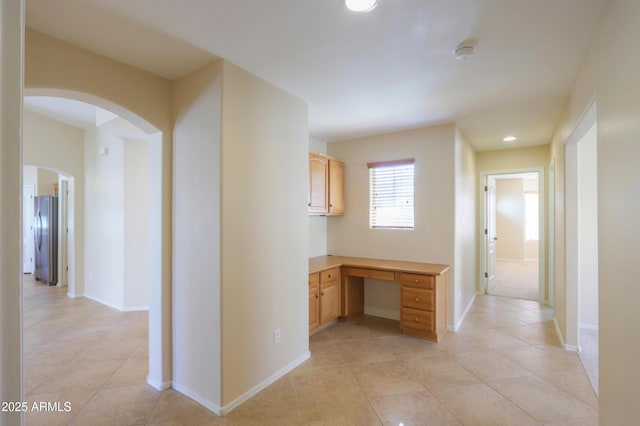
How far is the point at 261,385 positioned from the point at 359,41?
2741 millimetres

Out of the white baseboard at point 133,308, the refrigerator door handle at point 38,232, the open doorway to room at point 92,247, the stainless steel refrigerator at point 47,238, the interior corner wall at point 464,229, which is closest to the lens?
the open doorway to room at point 92,247

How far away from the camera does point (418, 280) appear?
3.47 m

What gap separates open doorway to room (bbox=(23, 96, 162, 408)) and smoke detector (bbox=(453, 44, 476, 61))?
3.35m

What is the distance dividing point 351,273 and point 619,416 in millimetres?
2694

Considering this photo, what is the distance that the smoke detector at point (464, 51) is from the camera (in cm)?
204

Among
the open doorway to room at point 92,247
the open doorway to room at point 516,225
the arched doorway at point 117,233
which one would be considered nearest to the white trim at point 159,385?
the arched doorway at point 117,233

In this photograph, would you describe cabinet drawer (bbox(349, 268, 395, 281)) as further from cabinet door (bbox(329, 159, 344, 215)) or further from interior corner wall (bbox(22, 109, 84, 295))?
interior corner wall (bbox(22, 109, 84, 295))

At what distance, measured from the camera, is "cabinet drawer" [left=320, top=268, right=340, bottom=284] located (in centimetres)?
367

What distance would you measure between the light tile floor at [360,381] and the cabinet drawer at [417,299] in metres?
0.40

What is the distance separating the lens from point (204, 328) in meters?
2.33

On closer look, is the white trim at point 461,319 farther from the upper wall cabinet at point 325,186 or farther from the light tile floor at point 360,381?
the upper wall cabinet at point 325,186

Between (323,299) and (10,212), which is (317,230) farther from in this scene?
(10,212)

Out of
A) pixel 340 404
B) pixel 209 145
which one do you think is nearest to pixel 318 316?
pixel 340 404

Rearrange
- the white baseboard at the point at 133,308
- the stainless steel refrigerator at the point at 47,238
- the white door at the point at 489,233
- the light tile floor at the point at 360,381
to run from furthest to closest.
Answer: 1. the stainless steel refrigerator at the point at 47,238
2. the white door at the point at 489,233
3. the white baseboard at the point at 133,308
4. the light tile floor at the point at 360,381
